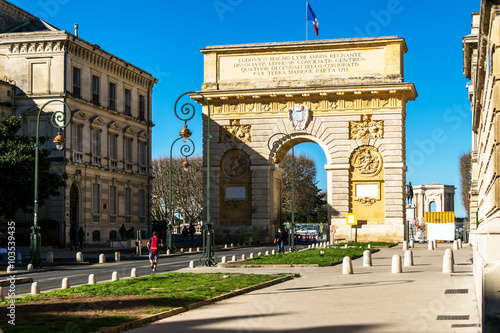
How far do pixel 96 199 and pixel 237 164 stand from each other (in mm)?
10097

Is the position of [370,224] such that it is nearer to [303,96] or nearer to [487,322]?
[303,96]

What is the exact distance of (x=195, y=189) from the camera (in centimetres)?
8794

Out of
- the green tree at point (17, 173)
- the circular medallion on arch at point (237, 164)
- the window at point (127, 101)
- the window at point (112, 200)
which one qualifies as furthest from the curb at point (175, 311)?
the window at point (127, 101)

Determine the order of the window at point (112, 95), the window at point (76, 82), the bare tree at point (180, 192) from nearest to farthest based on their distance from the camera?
the window at point (76, 82) < the window at point (112, 95) < the bare tree at point (180, 192)

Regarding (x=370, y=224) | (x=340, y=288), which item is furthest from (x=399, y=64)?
(x=340, y=288)

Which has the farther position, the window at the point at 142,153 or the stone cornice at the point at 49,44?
the window at the point at 142,153

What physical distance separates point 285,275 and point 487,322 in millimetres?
14087

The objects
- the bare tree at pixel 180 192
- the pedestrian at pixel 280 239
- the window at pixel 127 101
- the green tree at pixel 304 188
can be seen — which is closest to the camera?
the pedestrian at pixel 280 239

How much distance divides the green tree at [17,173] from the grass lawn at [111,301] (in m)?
20.9

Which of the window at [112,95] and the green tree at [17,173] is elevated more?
the window at [112,95]

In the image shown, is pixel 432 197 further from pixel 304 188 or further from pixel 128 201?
pixel 128 201

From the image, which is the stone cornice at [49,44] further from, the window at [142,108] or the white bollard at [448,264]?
the white bollard at [448,264]

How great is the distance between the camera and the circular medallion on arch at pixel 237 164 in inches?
2128

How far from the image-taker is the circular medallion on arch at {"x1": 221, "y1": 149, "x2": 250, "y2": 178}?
5406cm
